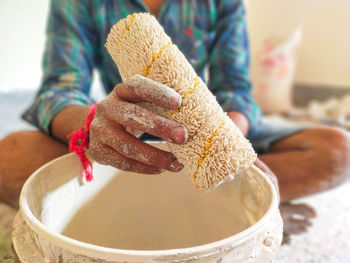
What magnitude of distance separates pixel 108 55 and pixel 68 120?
0.84ft

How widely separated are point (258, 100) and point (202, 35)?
115 cm

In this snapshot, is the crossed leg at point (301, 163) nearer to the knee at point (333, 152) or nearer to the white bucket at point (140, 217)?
the knee at point (333, 152)

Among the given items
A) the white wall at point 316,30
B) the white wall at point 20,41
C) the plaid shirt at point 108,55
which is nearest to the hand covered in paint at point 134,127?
the plaid shirt at point 108,55

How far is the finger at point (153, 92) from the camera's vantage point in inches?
14.8

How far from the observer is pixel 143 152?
427mm

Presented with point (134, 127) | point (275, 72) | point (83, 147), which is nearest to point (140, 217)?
point (83, 147)

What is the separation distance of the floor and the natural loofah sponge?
0.46m

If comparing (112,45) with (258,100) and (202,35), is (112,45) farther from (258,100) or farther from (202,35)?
(258,100)

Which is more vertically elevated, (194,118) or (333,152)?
(194,118)

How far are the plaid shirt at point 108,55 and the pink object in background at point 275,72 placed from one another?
1.01 meters

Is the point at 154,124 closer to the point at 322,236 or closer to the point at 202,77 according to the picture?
the point at 202,77

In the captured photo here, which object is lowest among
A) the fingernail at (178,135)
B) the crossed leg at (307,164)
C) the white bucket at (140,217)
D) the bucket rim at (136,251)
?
the crossed leg at (307,164)

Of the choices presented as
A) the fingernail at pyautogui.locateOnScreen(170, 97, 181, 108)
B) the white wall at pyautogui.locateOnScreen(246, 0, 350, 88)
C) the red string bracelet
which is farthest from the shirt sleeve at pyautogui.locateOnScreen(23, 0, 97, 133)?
the white wall at pyautogui.locateOnScreen(246, 0, 350, 88)

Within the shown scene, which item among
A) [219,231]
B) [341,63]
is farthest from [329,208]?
[341,63]
